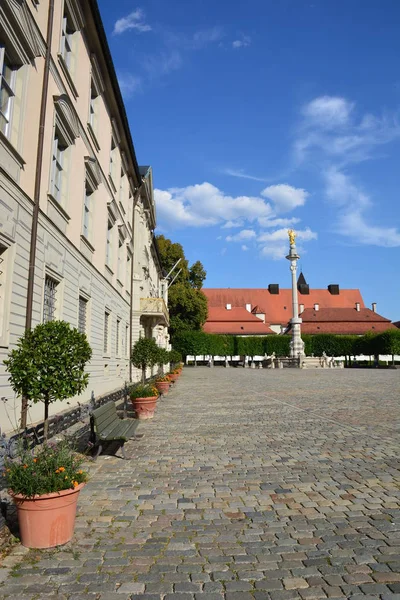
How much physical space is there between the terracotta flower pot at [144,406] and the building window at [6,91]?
6.92m

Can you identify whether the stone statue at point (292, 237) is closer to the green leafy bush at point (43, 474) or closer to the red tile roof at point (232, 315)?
the red tile roof at point (232, 315)

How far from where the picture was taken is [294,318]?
55438 millimetres

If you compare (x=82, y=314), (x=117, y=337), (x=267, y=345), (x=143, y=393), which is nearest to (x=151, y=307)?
(x=117, y=337)

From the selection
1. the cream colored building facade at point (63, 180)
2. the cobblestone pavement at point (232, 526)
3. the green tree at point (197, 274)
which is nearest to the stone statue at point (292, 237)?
the green tree at point (197, 274)

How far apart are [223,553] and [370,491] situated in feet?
8.24

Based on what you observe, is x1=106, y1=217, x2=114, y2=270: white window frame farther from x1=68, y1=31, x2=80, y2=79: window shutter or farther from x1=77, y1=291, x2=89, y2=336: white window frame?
x1=68, y1=31, x2=80, y2=79: window shutter

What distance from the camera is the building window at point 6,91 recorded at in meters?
8.86

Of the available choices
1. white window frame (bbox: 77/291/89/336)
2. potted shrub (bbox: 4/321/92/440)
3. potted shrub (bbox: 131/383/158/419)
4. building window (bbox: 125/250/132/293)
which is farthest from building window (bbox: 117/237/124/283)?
potted shrub (bbox: 4/321/92/440)

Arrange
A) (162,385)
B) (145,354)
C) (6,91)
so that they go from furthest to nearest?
(162,385) < (145,354) < (6,91)

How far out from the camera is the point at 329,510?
4.91 m

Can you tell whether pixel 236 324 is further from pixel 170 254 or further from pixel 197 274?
pixel 170 254

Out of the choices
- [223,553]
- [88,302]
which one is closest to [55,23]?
[88,302]

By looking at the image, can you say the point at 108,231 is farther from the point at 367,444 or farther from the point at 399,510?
the point at 399,510

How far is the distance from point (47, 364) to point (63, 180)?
7839 millimetres
